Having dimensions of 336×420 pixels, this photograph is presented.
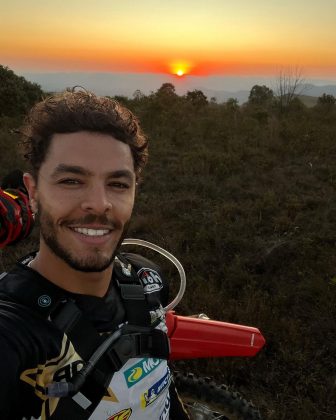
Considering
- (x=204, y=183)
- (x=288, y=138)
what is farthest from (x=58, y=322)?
(x=288, y=138)

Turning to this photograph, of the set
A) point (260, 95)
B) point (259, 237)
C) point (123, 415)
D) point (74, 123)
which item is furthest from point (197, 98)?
point (123, 415)

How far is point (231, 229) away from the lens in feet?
21.0

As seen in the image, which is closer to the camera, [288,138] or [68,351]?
[68,351]

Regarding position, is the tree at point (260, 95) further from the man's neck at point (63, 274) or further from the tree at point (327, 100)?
the man's neck at point (63, 274)

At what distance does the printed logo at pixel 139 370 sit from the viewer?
1.86 meters

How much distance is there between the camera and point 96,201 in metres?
1.82

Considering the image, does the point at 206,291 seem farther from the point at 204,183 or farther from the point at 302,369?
the point at 204,183

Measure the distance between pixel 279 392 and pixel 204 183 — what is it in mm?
5017

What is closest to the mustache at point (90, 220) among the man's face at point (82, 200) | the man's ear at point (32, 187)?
the man's face at point (82, 200)

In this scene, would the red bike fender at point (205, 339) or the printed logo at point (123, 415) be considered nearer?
the printed logo at point (123, 415)

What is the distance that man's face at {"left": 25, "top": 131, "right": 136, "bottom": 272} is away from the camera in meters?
1.81

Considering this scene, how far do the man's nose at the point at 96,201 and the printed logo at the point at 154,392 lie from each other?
89 cm

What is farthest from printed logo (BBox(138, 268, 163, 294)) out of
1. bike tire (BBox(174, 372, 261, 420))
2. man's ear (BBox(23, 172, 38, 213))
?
bike tire (BBox(174, 372, 261, 420))

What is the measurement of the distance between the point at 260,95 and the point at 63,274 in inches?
816
